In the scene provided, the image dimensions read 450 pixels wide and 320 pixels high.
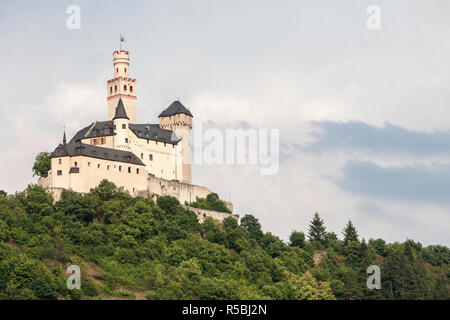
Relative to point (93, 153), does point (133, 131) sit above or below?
above

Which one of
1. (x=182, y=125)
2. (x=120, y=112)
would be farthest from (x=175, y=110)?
(x=120, y=112)

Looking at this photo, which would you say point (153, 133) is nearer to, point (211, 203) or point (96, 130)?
point (96, 130)

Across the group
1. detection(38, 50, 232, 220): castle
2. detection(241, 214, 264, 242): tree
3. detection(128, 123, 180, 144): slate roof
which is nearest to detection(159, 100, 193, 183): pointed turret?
detection(38, 50, 232, 220): castle

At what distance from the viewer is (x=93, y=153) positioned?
490 feet

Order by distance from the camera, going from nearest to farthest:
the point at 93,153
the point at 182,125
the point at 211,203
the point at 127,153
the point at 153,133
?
the point at 93,153, the point at 127,153, the point at 211,203, the point at 153,133, the point at 182,125

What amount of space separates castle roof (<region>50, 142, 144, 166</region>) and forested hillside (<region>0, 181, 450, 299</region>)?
12.0ft

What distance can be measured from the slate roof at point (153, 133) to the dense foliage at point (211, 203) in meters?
7.56

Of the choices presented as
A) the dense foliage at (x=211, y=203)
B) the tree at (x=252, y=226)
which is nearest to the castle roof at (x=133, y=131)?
the dense foliage at (x=211, y=203)

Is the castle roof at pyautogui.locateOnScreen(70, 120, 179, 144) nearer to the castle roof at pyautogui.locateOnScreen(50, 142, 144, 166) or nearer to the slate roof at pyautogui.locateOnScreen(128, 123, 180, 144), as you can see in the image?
the slate roof at pyautogui.locateOnScreen(128, 123, 180, 144)

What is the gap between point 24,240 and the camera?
140625mm

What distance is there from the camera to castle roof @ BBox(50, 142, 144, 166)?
148m

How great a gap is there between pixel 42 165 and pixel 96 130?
810 centimetres
